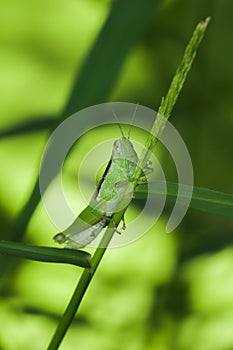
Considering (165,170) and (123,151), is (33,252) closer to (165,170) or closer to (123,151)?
(123,151)

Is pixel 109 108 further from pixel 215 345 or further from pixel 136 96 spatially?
A: pixel 215 345

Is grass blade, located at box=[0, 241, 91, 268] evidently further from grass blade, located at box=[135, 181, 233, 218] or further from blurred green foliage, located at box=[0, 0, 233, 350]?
blurred green foliage, located at box=[0, 0, 233, 350]

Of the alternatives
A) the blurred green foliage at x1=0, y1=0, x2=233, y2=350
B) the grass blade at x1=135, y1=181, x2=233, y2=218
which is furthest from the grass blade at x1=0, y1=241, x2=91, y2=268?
the blurred green foliage at x1=0, y1=0, x2=233, y2=350

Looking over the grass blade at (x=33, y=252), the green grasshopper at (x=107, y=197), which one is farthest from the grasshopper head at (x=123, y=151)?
the grass blade at (x=33, y=252)

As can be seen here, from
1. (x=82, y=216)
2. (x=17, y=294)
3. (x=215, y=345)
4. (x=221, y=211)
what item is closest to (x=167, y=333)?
(x=215, y=345)

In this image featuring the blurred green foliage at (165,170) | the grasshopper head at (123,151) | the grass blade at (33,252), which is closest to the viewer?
the grass blade at (33,252)

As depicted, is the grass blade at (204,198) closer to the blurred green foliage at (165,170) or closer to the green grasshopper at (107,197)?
the green grasshopper at (107,197)
